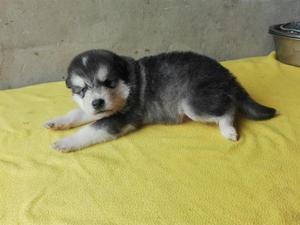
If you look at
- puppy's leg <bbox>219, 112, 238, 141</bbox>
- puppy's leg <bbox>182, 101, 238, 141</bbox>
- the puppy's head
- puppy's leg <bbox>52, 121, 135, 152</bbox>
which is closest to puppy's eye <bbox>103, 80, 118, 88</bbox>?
the puppy's head

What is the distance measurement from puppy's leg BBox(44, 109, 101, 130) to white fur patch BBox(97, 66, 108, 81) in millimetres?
399

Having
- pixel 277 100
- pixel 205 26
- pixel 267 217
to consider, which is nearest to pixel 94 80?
pixel 267 217

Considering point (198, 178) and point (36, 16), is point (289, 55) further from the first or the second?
point (36, 16)

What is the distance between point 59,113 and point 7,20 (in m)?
1.05

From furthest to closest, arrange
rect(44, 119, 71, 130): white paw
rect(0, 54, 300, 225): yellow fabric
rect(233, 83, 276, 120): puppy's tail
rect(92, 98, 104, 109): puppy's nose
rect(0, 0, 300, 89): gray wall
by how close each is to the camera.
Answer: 1. rect(0, 0, 300, 89): gray wall
2. rect(44, 119, 71, 130): white paw
3. rect(233, 83, 276, 120): puppy's tail
4. rect(92, 98, 104, 109): puppy's nose
5. rect(0, 54, 300, 225): yellow fabric

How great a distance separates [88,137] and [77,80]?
371 mm

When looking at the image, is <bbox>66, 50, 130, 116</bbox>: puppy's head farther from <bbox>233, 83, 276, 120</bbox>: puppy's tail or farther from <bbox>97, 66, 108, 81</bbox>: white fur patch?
<bbox>233, 83, 276, 120</bbox>: puppy's tail

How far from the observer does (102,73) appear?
2.18m

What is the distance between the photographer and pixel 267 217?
158cm

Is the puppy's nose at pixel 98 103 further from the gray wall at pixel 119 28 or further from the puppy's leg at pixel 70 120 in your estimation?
the gray wall at pixel 119 28

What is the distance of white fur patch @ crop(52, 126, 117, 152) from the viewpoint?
2.23 m

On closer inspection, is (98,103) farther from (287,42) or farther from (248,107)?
(287,42)

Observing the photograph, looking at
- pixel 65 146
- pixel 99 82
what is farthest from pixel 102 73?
pixel 65 146

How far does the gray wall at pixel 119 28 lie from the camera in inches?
125
